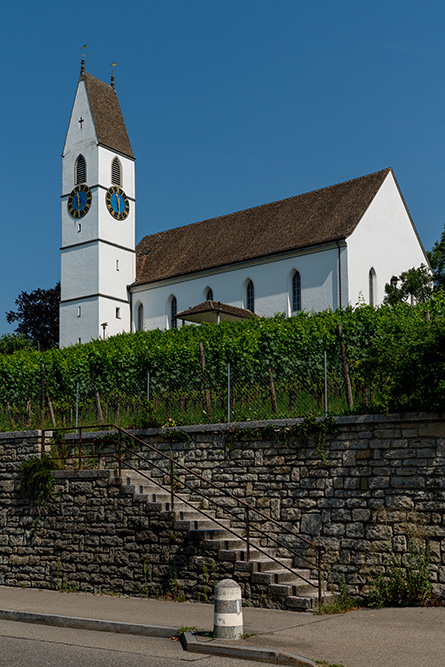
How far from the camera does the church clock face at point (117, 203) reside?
4569 cm

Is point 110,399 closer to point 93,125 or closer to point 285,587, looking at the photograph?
point 285,587

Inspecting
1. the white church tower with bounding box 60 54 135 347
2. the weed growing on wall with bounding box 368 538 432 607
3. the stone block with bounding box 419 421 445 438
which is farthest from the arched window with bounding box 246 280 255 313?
the weed growing on wall with bounding box 368 538 432 607

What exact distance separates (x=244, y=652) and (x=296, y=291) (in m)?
30.8

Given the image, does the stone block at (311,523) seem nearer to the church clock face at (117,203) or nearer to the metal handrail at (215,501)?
the metal handrail at (215,501)

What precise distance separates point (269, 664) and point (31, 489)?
8904 mm

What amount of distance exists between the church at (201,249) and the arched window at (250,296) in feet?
0.20

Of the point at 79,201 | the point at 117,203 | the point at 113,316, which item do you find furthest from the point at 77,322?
the point at 117,203

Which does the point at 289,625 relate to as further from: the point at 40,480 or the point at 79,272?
Answer: the point at 79,272

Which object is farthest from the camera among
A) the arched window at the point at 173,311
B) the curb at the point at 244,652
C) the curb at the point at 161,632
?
the arched window at the point at 173,311

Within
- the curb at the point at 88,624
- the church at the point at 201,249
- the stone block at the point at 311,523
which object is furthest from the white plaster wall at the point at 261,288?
the curb at the point at 88,624

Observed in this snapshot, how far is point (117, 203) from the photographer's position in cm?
4625

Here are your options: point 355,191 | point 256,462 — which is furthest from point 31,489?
point 355,191

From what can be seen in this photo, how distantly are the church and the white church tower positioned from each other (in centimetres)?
7

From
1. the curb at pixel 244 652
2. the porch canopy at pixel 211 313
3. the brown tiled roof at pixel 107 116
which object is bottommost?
the curb at pixel 244 652
